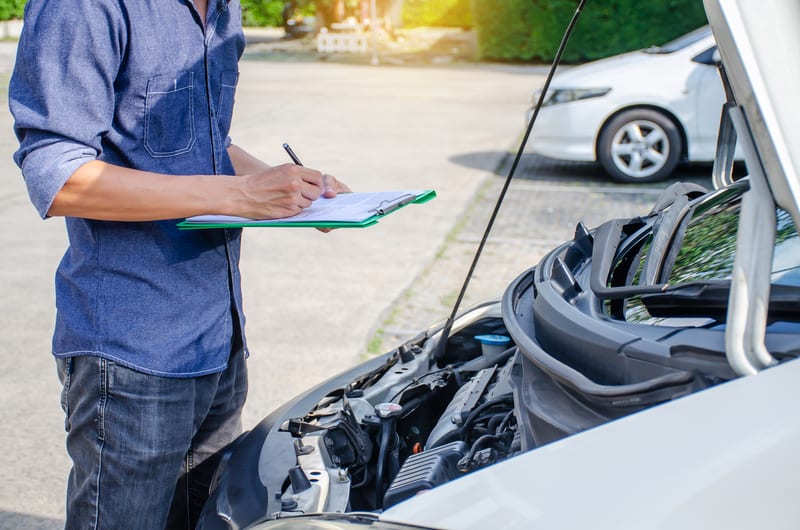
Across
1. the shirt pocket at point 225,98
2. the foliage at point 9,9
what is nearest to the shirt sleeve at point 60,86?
the shirt pocket at point 225,98

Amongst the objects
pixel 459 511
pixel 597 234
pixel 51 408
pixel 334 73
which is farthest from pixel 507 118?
pixel 459 511

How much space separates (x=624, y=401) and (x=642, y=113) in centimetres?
802

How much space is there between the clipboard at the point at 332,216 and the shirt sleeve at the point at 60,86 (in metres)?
0.27

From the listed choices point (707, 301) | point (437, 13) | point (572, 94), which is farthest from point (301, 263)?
point (437, 13)

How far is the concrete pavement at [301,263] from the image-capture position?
166 inches

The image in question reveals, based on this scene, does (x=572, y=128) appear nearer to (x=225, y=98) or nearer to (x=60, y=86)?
(x=225, y=98)

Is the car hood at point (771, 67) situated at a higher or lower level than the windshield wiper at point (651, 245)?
higher

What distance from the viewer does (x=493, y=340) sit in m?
2.54

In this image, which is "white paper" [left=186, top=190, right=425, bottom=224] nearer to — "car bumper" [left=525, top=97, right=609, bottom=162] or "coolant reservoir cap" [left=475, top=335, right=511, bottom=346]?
"coolant reservoir cap" [left=475, top=335, right=511, bottom=346]

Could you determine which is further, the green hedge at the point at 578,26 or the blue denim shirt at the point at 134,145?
the green hedge at the point at 578,26

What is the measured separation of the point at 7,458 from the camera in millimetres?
3928

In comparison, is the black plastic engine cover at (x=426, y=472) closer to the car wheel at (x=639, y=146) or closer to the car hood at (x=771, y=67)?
the car hood at (x=771, y=67)

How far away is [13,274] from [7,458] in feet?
8.64

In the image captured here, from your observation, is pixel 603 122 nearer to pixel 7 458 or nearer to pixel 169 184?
pixel 7 458
